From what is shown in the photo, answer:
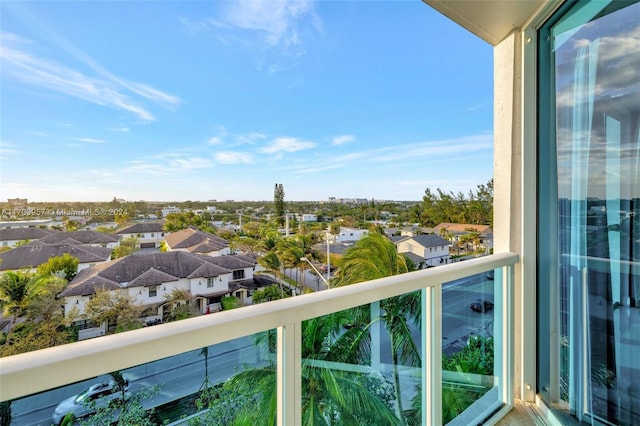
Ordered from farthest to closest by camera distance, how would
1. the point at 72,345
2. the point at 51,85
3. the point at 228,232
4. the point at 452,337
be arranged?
the point at 452,337
the point at 228,232
the point at 51,85
the point at 72,345

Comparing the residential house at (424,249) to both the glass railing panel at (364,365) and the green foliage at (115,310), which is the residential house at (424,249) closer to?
the glass railing panel at (364,365)

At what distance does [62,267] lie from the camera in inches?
34.2

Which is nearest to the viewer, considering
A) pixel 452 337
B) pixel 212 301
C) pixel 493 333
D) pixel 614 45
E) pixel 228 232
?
pixel 212 301

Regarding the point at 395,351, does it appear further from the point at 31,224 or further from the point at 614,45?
the point at 614,45

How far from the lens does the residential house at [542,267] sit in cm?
110

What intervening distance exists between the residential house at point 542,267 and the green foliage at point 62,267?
21 centimetres

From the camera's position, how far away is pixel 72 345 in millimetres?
809

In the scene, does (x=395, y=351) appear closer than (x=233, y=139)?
No

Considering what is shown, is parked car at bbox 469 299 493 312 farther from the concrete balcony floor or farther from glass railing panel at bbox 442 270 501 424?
the concrete balcony floor

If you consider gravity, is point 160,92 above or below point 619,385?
above

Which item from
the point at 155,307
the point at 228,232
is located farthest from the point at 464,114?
the point at 155,307

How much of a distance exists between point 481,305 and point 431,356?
0.58m

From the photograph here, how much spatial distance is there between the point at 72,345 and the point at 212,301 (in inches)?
15.4

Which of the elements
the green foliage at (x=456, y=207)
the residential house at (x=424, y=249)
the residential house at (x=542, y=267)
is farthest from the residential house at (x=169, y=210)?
the green foliage at (x=456, y=207)
